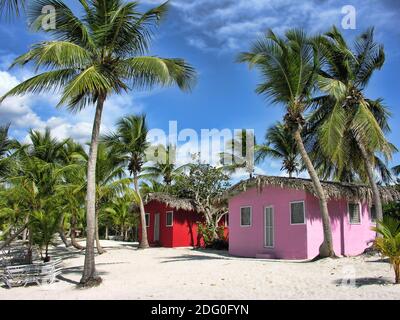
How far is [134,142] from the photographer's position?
23516 millimetres

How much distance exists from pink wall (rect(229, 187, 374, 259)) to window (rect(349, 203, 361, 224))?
0.70 feet

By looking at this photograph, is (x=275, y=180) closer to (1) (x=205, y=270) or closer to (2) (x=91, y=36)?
(1) (x=205, y=270)

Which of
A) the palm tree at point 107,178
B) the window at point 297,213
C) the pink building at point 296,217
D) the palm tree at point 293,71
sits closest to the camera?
the palm tree at point 293,71

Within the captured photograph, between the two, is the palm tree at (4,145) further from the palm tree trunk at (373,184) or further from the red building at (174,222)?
the palm tree trunk at (373,184)

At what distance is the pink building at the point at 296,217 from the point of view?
1591 cm

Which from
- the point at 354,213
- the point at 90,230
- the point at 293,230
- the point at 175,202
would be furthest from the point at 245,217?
the point at 90,230

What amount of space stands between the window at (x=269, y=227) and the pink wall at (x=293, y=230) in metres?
0.19

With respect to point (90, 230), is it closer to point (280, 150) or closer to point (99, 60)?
point (99, 60)

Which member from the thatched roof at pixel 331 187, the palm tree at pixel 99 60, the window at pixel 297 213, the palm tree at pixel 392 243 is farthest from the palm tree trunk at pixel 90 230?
the window at pixel 297 213

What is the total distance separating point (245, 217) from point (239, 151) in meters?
7.76

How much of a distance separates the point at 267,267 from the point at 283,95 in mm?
5819

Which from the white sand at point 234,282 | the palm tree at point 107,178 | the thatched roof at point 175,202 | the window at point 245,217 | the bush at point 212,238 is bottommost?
the white sand at point 234,282

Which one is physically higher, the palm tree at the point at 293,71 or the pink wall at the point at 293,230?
the palm tree at the point at 293,71
